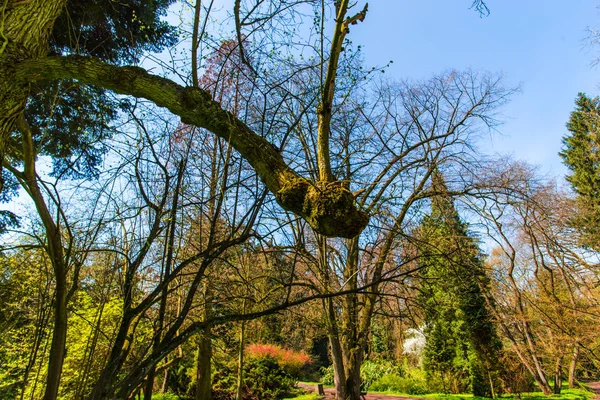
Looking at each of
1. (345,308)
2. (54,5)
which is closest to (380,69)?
(54,5)

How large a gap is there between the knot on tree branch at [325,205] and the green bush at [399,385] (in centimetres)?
1579

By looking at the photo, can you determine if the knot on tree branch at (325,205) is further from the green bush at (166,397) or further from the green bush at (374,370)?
the green bush at (374,370)

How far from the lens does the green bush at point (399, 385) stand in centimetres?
1473

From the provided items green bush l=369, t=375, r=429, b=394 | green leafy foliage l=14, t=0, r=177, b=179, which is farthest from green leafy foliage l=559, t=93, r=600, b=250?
green leafy foliage l=14, t=0, r=177, b=179

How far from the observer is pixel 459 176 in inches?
289

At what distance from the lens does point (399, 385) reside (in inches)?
581

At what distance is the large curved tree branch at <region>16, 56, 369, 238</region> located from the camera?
1.54 meters

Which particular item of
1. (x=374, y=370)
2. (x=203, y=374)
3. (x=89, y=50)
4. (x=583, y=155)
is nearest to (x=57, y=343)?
(x=89, y=50)

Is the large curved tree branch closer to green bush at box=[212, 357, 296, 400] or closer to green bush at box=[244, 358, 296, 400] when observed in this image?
green bush at box=[212, 357, 296, 400]

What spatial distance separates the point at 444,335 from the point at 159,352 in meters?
15.8

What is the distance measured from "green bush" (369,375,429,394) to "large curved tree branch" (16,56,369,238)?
15.8 meters

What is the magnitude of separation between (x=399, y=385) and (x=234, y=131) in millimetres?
16017

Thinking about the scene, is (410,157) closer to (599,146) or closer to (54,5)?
(54,5)

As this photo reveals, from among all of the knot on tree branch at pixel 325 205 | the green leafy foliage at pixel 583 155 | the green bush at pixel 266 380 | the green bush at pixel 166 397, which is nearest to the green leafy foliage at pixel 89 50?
the knot on tree branch at pixel 325 205
